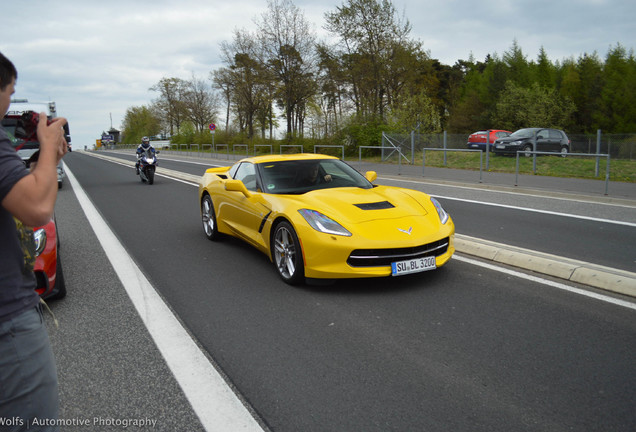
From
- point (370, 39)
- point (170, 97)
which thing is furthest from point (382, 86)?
point (170, 97)

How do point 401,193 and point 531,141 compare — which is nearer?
point 401,193

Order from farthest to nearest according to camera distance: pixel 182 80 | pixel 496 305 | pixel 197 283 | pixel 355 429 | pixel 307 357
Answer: pixel 182 80, pixel 197 283, pixel 496 305, pixel 307 357, pixel 355 429

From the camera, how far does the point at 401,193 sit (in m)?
6.26

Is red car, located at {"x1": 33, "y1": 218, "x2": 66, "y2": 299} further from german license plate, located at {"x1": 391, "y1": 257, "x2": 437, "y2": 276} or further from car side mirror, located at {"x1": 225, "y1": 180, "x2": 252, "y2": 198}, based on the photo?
german license plate, located at {"x1": 391, "y1": 257, "x2": 437, "y2": 276}

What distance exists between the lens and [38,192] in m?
1.69

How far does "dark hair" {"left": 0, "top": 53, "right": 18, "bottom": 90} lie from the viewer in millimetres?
1727

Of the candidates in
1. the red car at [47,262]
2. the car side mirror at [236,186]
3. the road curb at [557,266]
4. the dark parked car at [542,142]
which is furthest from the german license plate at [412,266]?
the dark parked car at [542,142]

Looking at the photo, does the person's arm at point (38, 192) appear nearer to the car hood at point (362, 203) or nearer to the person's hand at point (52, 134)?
the person's hand at point (52, 134)

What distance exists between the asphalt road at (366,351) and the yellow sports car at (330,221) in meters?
0.28

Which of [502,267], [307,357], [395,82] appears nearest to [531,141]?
[395,82]

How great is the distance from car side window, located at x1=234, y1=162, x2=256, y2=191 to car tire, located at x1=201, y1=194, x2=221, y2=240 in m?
0.85

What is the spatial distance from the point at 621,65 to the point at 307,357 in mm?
61434

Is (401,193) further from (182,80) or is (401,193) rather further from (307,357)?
(182,80)

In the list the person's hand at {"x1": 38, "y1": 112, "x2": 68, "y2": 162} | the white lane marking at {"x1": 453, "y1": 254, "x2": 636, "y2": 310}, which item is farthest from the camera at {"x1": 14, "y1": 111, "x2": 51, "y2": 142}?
the white lane marking at {"x1": 453, "y1": 254, "x2": 636, "y2": 310}
